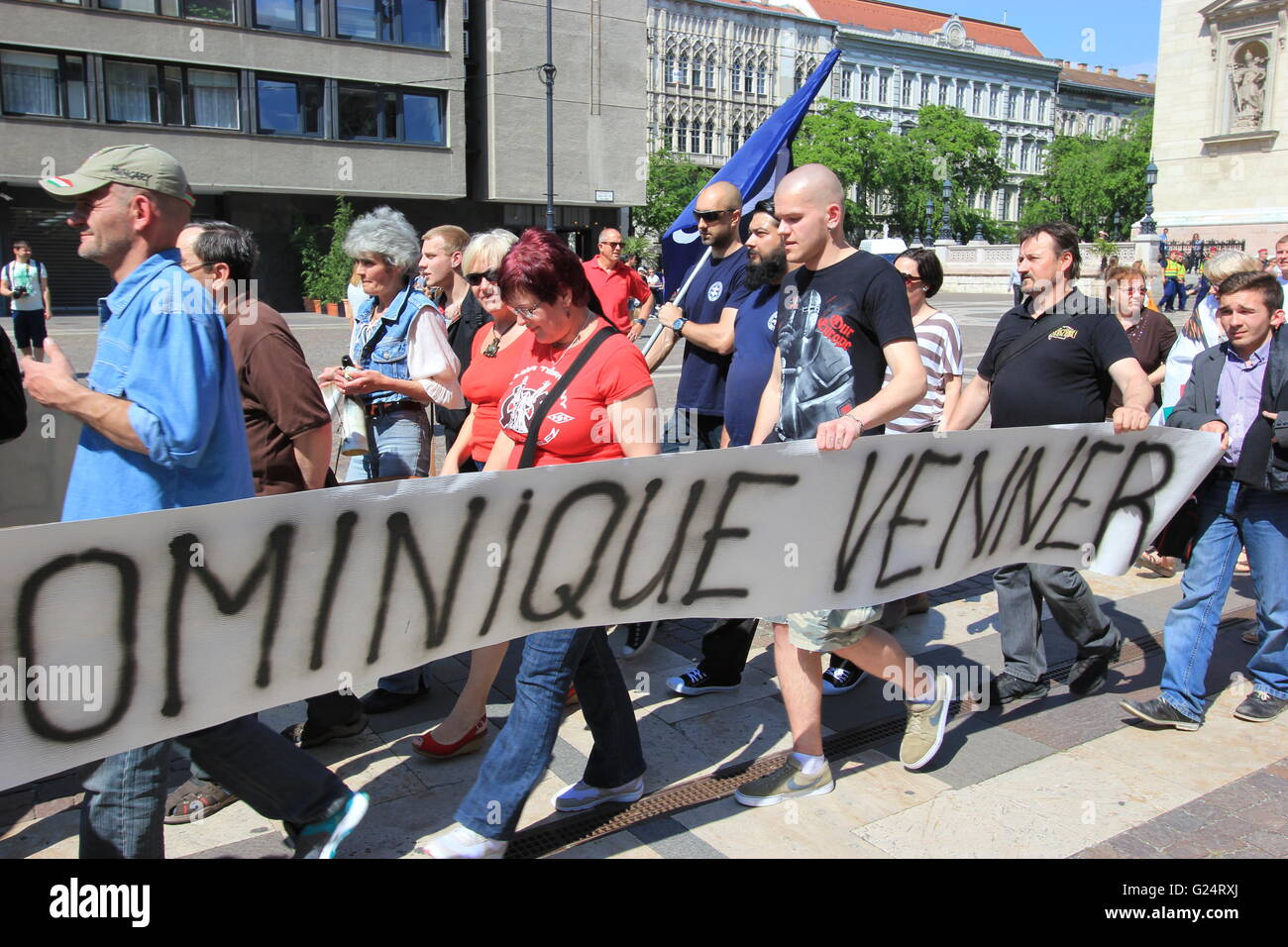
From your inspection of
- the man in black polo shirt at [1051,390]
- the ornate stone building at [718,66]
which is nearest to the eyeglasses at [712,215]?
the man in black polo shirt at [1051,390]

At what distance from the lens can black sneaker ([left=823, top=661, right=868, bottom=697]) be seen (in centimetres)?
464

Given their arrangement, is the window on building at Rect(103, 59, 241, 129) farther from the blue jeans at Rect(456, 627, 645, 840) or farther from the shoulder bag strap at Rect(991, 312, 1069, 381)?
the blue jeans at Rect(456, 627, 645, 840)

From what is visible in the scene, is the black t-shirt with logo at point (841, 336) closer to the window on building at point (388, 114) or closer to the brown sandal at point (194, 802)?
the brown sandal at point (194, 802)

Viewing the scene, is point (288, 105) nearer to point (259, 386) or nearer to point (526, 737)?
point (259, 386)

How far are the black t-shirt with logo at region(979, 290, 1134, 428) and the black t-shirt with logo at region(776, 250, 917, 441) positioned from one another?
951 mm

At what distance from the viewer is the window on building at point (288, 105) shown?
30891 mm

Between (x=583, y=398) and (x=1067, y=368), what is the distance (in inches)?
79.7

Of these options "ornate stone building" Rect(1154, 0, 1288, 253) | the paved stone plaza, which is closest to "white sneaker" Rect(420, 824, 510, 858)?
the paved stone plaza

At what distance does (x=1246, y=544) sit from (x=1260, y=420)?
1.64ft

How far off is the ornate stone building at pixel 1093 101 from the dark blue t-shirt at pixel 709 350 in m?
102

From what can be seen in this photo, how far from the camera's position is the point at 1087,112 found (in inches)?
3944

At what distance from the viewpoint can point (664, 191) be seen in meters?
61.6
